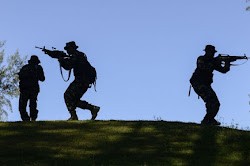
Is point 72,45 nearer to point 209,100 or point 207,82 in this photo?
point 207,82

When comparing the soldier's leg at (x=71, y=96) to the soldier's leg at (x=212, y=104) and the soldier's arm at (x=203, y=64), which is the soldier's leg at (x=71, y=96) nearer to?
the soldier's arm at (x=203, y=64)

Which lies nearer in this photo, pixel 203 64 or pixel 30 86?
pixel 203 64

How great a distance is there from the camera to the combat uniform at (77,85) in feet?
59.5

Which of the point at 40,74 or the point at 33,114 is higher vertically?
the point at 40,74

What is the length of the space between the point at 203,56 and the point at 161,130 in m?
3.66

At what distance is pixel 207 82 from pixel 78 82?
4.57 m

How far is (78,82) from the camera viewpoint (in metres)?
18.2

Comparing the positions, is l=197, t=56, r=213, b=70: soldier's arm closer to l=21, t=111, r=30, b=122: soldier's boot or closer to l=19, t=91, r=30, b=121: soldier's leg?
l=19, t=91, r=30, b=121: soldier's leg

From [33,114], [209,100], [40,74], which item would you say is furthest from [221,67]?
[33,114]

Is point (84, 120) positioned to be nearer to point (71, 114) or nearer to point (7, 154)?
point (71, 114)

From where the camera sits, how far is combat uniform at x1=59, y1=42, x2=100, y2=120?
1814cm

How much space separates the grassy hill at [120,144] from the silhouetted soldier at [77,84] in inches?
47.5

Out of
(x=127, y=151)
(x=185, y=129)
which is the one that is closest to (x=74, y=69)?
(x=185, y=129)

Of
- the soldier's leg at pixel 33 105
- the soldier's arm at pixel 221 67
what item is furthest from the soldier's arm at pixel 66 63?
the soldier's arm at pixel 221 67
